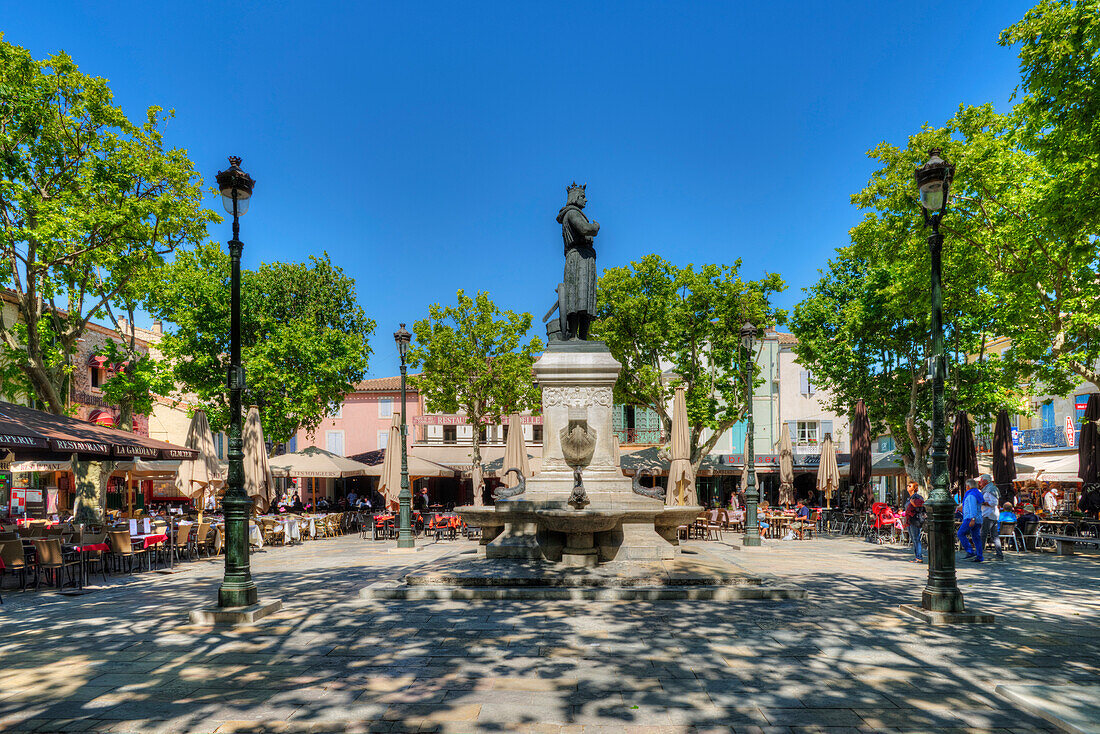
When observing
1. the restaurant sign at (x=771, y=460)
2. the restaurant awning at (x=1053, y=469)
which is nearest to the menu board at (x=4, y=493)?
the restaurant sign at (x=771, y=460)

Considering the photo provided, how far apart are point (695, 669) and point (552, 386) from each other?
269 inches

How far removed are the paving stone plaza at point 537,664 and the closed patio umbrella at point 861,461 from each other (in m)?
11.8

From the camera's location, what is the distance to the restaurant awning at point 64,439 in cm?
1052

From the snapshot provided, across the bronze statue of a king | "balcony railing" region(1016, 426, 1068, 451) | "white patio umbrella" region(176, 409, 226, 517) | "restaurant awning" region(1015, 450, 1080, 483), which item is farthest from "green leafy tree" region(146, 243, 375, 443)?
"balcony railing" region(1016, 426, 1068, 451)

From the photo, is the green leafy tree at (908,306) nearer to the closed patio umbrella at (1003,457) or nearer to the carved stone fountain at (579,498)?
the closed patio umbrella at (1003,457)

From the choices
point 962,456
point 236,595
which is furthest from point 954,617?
point 962,456

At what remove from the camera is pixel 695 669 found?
19.6 feet

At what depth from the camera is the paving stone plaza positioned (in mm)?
4863

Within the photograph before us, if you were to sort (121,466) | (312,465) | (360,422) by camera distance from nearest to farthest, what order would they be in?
(121,466)
(312,465)
(360,422)

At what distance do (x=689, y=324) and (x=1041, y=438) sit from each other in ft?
56.6

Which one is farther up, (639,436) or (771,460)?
(639,436)

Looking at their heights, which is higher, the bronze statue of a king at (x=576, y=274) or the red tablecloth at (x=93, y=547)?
the bronze statue of a king at (x=576, y=274)

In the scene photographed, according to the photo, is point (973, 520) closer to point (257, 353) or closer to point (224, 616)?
point (224, 616)

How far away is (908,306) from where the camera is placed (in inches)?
773
